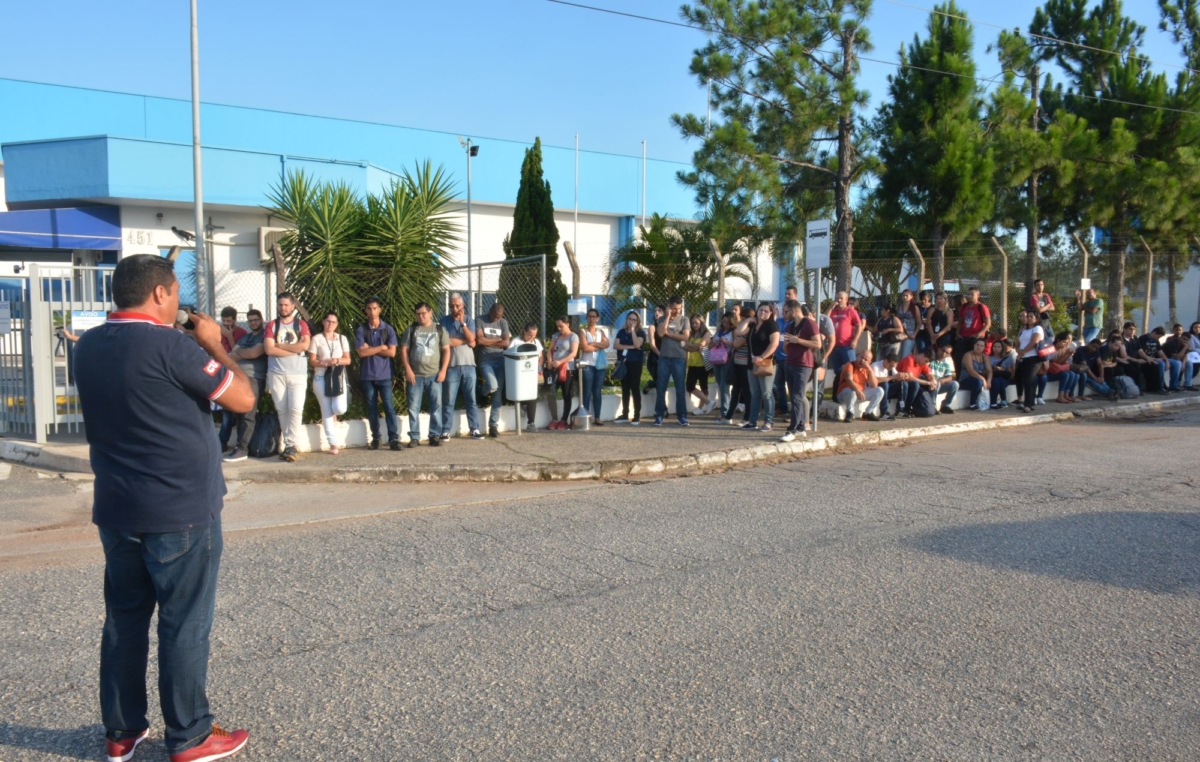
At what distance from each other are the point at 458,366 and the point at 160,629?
338 inches

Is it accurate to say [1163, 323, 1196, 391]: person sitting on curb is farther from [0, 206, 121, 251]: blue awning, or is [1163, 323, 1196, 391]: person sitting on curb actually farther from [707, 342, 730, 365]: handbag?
[0, 206, 121, 251]: blue awning

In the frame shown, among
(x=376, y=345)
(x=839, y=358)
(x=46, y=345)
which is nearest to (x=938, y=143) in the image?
(x=839, y=358)

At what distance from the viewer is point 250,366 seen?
1100cm

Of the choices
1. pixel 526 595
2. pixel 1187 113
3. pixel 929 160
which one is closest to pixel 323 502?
pixel 526 595

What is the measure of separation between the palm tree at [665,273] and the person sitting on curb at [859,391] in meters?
9.61

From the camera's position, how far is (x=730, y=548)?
7.02 metres

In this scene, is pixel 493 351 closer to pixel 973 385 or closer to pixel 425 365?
pixel 425 365

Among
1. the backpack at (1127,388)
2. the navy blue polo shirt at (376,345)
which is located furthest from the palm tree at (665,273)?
the navy blue polo shirt at (376,345)

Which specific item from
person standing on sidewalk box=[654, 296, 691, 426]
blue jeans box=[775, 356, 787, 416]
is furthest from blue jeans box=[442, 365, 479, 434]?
blue jeans box=[775, 356, 787, 416]

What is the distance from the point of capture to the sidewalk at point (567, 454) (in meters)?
10.4

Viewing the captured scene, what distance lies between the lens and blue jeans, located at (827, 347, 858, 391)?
14.3 meters

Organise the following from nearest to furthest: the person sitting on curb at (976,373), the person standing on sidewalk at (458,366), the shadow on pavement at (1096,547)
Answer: the shadow on pavement at (1096,547), the person standing on sidewalk at (458,366), the person sitting on curb at (976,373)

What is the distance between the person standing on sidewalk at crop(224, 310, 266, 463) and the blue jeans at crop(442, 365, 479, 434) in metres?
2.20

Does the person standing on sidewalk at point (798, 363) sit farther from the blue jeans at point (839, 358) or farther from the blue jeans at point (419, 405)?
the blue jeans at point (419, 405)
